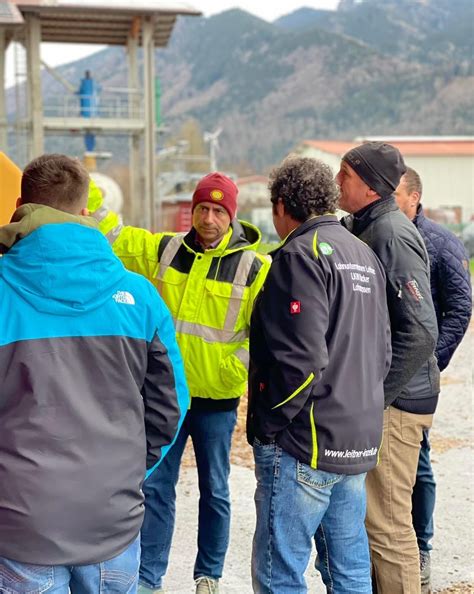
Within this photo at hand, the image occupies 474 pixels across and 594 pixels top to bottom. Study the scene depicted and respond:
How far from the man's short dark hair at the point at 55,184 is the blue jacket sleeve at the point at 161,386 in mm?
411

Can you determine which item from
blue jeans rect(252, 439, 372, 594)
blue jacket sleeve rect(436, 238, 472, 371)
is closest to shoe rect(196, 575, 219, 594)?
blue jeans rect(252, 439, 372, 594)

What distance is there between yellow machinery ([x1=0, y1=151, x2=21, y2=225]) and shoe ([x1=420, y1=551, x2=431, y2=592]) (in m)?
3.19

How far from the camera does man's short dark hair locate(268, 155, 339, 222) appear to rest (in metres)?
3.57

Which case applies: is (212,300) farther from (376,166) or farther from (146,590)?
(146,590)

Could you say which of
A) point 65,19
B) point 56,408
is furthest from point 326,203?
point 65,19

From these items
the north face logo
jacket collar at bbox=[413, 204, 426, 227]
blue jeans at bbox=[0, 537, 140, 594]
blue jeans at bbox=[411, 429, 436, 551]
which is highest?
the north face logo

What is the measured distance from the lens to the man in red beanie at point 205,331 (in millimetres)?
4410

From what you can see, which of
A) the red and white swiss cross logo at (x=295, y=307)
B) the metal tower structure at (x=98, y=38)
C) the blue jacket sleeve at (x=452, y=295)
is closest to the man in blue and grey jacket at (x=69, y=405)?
the red and white swiss cross logo at (x=295, y=307)

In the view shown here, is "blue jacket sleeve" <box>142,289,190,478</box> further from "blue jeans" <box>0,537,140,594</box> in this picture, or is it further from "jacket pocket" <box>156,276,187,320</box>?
"jacket pocket" <box>156,276,187,320</box>

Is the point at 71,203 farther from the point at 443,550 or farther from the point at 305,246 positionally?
the point at 443,550

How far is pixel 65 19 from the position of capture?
30.2 metres

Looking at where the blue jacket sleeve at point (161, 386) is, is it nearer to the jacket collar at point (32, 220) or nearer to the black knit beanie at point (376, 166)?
the jacket collar at point (32, 220)

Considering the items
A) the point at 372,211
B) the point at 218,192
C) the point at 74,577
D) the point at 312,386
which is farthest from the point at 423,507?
the point at 74,577

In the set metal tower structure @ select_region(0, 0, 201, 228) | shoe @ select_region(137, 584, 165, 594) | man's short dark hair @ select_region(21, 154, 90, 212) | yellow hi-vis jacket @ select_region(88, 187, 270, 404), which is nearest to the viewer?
man's short dark hair @ select_region(21, 154, 90, 212)
